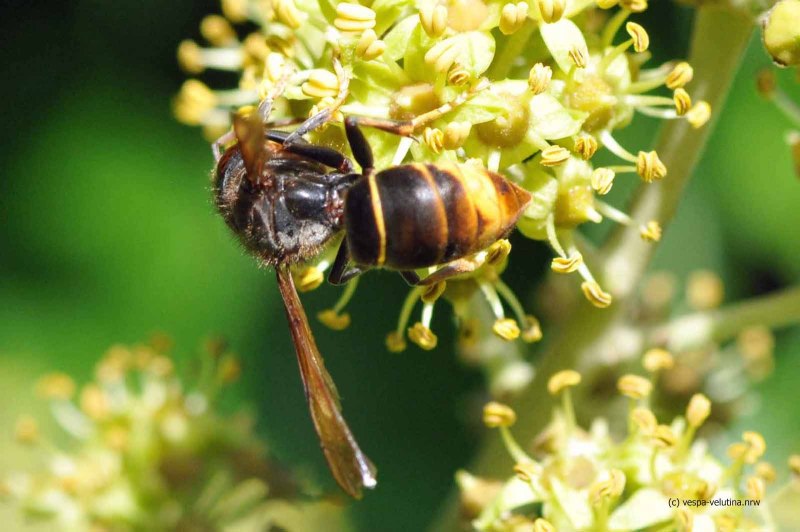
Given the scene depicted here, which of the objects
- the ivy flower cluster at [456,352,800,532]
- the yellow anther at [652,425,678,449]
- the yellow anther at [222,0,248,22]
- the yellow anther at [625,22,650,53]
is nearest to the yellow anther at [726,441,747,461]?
the ivy flower cluster at [456,352,800,532]

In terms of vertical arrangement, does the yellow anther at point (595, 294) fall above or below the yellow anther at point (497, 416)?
above

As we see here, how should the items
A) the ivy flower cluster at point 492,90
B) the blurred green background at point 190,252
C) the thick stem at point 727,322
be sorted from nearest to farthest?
the ivy flower cluster at point 492,90 < the thick stem at point 727,322 < the blurred green background at point 190,252

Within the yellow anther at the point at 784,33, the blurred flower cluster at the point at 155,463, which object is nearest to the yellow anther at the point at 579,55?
the yellow anther at the point at 784,33

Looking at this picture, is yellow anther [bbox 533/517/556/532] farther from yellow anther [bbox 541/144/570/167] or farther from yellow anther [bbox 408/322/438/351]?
yellow anther [bbox 541/144/570/167]

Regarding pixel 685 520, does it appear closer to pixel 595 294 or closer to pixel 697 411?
pixel 697 411

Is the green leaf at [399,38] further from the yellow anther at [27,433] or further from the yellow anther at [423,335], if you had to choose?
the yellow anther at [27,433]

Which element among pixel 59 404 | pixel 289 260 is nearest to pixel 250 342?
pixel 59 404

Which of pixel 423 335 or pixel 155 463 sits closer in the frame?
pixel 423 335

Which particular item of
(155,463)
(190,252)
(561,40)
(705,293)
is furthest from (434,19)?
(190,252)
